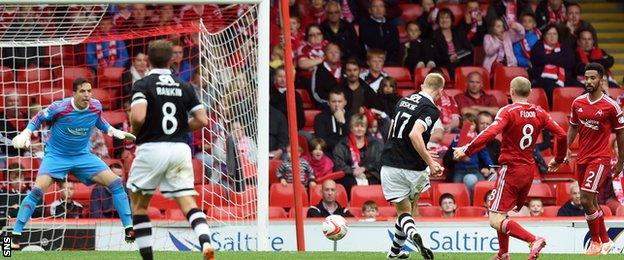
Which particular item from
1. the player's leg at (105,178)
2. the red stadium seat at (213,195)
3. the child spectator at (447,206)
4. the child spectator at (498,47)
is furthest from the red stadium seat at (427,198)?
the player's leg at (105,178)

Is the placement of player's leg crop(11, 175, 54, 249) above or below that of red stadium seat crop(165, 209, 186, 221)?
above

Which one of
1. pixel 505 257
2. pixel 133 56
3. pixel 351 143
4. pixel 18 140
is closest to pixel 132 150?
pixel 133 56

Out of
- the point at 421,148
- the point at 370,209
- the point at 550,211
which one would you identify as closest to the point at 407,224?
the point at 421,148

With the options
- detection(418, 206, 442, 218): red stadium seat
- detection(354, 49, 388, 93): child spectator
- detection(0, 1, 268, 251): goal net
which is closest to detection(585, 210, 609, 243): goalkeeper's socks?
detection(0, 1, 268, 251): goal net

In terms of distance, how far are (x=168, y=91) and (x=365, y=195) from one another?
7854 mm

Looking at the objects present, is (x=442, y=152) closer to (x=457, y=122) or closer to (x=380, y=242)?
(x=457, y=122)

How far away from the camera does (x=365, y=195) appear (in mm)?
18844

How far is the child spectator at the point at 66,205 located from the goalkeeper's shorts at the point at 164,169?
6.44m

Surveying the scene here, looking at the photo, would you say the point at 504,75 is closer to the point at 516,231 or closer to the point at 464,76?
the point at 464,76

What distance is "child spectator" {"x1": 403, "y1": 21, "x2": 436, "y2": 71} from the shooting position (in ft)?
72.3

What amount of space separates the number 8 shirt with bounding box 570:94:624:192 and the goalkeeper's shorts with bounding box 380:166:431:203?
212 centimetres

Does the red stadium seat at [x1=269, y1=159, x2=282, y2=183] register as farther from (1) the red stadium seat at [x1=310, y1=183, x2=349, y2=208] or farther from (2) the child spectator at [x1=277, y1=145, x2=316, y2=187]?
(1) the red stadium seat at [x1=310, y1=183, x2=349, y2=208]

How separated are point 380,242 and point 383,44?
5807mm

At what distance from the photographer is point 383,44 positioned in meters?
22.2
